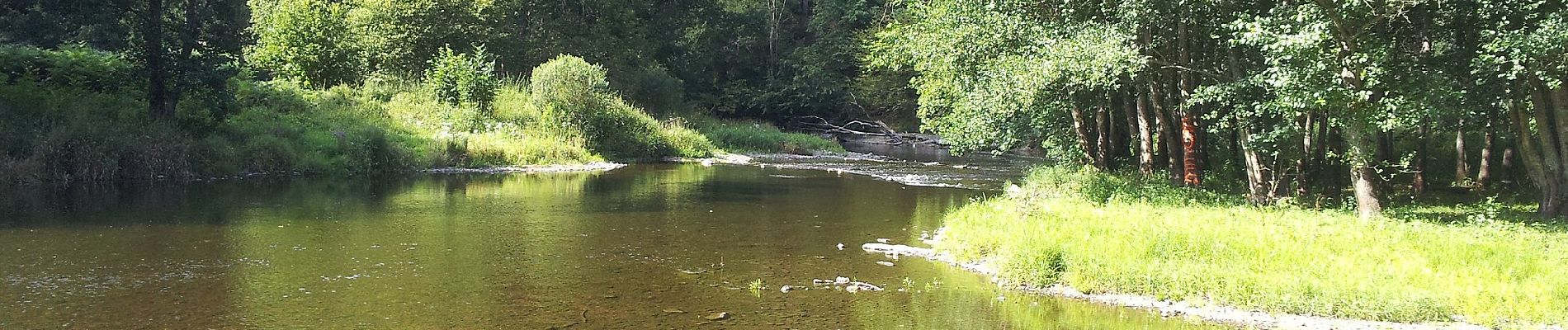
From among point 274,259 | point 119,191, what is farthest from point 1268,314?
point 119,191

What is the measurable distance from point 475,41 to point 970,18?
101 feet

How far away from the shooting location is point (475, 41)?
48.4 m

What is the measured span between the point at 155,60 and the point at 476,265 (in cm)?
1809

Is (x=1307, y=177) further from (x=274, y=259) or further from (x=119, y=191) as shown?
(x=119, y=191)

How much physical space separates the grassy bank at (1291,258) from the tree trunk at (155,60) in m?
20.8

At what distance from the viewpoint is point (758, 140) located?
163 ft

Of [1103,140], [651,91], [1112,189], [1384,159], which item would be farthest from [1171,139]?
[651,91]

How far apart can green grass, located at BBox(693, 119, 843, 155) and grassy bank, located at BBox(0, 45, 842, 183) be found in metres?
2.45

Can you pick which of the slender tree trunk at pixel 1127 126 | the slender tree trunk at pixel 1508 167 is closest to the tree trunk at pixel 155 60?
the slender tree trunk at pixel 1127 126

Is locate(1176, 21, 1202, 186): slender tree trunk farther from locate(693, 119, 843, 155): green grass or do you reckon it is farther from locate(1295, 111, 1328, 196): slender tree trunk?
locate(693, 119, 843, 155): green grass

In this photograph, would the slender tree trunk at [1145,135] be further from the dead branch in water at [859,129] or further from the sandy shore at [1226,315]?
the dead branch in water at [859,129]

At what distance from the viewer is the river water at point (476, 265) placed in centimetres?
1048

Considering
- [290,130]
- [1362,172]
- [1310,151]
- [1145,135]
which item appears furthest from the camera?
[290,130]

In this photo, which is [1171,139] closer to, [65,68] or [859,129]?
[65,68]
